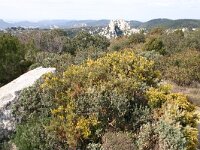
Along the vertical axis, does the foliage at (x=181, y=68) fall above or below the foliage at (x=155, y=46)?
above

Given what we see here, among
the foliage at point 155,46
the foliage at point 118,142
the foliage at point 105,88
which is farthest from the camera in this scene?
the foliage at point 155,46

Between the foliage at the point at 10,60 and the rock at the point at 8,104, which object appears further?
the foliage at the point at 10,60

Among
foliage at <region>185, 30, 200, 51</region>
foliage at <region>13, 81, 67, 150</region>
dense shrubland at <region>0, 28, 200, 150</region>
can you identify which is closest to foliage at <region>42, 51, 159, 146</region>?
dense shrubland at <region>0, 28, 200, 150</region>

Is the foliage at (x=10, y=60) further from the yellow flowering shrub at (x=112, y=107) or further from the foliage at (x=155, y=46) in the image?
the foliage at (x=155, y=46)

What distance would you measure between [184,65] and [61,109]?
67.0 feet

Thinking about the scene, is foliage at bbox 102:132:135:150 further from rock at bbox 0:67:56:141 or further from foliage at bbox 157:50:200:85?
foliage at bbox 157:50:200:85

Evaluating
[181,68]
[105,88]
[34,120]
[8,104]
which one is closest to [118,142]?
[105,88]

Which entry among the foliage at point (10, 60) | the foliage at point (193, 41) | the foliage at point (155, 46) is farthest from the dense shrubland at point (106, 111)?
the foliage at point (193, 41)

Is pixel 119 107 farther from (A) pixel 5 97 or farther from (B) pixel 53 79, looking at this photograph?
(A) pixel 5 97

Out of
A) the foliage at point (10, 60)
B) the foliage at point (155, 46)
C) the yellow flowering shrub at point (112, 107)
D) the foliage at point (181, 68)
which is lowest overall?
the foliage at point (155, 46)

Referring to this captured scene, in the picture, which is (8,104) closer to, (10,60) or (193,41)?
(10,60)

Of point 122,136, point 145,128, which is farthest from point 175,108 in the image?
point 122,136

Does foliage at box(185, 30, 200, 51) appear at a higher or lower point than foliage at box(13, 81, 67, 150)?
lower

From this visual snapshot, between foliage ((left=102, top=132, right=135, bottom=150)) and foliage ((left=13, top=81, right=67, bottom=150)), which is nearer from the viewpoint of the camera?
foliage ((left=102, top=132, right=135, bottom=150))
